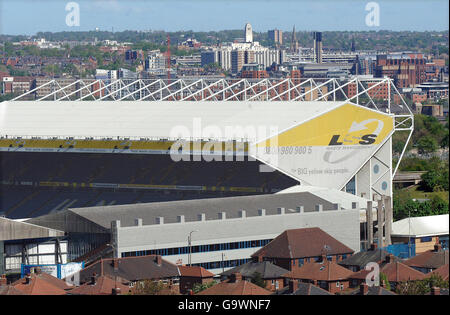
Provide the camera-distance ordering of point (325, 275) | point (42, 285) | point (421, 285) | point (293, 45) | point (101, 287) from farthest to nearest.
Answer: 1. point (293, 45)
2. point (325, 275)
3. point (42, 285)
4. point (101, 287)
5. point (421, 285)

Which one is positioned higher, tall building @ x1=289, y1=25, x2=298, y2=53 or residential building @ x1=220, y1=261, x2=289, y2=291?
tall building @ x1=289, y1=25, x2=298, y2=53

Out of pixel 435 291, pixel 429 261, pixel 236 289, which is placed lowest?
pixel 429 261

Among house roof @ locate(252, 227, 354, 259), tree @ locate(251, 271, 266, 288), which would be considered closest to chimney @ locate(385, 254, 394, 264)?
house roof @ locate(252, 227, 354, 259)

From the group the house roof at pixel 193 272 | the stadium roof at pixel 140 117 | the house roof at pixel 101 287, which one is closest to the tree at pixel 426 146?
the stadium roof at pixel 140 117

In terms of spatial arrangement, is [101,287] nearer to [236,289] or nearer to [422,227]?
[236,289]

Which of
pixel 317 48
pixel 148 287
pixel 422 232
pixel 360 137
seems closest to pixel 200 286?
pixel 148 287

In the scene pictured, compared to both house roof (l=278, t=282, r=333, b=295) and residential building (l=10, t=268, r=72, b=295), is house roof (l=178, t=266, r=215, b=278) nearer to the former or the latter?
residential building (l=10, t=268, r=72, b=295)
